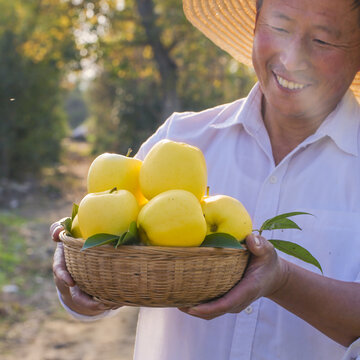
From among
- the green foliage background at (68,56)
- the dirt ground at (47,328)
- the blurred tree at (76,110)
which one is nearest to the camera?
the dirt ground at (47,328)

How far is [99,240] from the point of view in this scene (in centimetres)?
132

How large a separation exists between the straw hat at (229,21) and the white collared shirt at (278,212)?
42 centimetres

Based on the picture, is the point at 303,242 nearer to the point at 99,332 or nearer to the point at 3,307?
the point at 99,332

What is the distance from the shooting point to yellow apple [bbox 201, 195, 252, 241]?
4.68 feet

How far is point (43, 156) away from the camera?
1326cm

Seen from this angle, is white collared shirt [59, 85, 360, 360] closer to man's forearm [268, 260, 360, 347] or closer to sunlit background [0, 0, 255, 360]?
man's forearm [268, 260, 360, 347]

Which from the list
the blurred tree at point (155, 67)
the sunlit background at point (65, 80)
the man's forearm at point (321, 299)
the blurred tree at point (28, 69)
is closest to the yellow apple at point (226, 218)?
the man's forearm at point (321, 299)

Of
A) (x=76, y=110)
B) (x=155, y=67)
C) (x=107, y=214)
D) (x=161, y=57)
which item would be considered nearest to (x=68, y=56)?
(x=161, y=57)

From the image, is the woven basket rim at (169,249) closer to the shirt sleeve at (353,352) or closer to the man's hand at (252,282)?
the man's hand at (252,282)

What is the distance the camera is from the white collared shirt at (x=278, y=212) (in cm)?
175

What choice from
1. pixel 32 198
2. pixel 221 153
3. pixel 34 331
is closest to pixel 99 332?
pixel 34 331

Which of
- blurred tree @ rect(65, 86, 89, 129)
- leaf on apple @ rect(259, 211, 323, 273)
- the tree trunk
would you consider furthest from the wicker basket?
blurred tree @ rect(65, 86, 89, 129)

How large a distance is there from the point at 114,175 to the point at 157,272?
1.12 ft

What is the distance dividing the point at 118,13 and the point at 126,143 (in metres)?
4.47
